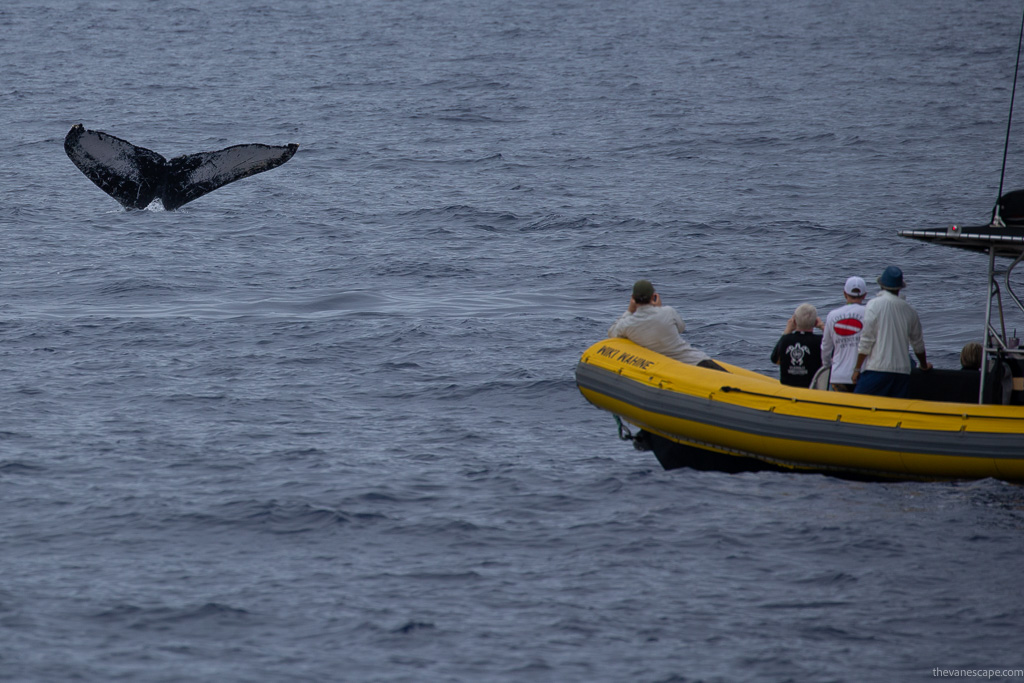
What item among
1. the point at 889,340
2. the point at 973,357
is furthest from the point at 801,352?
the point at 973,357

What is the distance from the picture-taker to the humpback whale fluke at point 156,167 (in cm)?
2667

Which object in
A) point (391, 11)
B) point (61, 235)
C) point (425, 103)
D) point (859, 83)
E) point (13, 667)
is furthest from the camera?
point (391, 11)

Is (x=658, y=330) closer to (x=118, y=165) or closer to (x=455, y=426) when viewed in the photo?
(x=455, y=426)

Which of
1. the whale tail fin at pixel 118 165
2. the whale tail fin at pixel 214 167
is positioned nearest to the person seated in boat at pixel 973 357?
the whale tail fin at pixel 214 167

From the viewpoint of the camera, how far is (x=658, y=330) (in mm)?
14320

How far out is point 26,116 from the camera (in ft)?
177

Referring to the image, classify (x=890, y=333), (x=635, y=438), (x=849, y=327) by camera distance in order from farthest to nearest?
(x=635, y=438), (x=849, y=327), (x=890, y=333)

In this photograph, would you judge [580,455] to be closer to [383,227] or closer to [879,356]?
[879,356]

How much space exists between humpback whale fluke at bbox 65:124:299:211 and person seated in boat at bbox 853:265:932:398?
1353 centimetres

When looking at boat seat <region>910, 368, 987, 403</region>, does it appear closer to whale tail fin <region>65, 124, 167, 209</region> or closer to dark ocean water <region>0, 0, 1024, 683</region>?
dark ocean water <region>0, 0, 1024, 683</region>

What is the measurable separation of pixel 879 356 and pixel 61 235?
869 inches

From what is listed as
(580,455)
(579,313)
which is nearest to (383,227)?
(579,313)

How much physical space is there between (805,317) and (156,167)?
22285 millimetres

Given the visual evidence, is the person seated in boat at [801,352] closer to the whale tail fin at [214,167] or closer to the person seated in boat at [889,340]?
the person seated in boat at [889,340]
